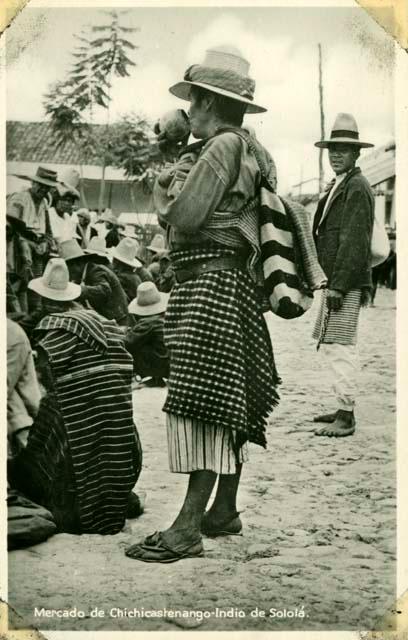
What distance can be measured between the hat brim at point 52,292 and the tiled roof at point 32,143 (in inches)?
27.1

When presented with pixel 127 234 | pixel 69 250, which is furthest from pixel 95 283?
pixel 127 234

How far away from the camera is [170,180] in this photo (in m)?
3.44

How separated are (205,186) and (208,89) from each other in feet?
1.62

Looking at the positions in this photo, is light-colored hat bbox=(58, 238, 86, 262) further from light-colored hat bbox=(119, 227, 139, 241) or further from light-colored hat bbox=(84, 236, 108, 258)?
light-colored hat bbox=(119, 227, 139, 241)

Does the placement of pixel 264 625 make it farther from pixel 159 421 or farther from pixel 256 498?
pixel 159 421

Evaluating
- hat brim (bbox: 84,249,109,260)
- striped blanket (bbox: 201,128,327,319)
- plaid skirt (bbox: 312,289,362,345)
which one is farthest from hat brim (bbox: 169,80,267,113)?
hat brim (bbox: 84,249,109,260)

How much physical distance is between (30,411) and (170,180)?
1527mm

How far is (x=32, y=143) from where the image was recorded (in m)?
4.17

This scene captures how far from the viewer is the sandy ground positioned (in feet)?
11.7

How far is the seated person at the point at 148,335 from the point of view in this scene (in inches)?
196

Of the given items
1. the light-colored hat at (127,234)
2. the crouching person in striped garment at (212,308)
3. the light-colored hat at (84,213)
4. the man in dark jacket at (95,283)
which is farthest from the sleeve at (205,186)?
the light-colored hat at (127,234)

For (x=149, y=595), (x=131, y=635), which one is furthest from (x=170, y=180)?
(x=131, y=635)

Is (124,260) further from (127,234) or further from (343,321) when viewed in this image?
(343,321)

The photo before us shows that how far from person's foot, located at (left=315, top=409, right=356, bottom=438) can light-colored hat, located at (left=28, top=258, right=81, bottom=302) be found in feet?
5.32
